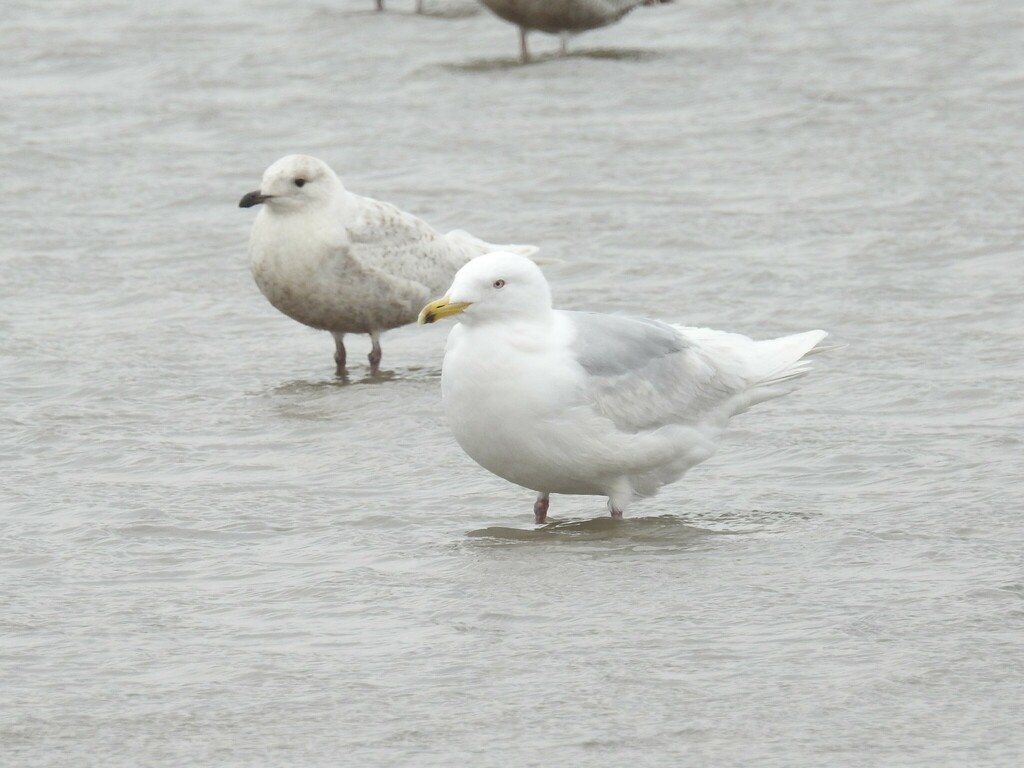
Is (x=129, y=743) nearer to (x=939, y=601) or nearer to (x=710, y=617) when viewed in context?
(x=710, y=617)

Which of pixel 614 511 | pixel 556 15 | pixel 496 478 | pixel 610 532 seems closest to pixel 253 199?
pixel 496 478

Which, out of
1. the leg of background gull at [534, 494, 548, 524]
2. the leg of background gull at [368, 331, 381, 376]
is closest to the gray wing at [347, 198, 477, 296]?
the leg of background gull at [368, 331, 381, 376]

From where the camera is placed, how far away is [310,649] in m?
5.57

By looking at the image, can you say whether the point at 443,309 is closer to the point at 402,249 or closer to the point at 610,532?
the point at 610,532

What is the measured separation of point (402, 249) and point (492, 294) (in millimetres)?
3105

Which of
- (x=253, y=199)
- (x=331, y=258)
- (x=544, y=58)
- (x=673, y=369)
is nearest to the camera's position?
(x=673, y=369)

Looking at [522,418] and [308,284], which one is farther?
[308,284]

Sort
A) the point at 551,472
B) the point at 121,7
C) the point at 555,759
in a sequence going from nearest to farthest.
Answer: the point at 555,759, the point at 551,472, the point at 121,7

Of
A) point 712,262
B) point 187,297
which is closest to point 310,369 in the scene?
point 187,297

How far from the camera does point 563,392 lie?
21.9 feet

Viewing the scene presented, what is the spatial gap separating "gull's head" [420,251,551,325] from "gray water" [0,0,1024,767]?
75cm

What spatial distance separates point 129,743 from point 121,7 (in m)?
15.6

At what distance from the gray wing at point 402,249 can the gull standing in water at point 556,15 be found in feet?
23.9

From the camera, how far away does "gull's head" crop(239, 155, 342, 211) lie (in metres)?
9.39
